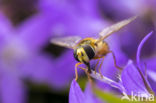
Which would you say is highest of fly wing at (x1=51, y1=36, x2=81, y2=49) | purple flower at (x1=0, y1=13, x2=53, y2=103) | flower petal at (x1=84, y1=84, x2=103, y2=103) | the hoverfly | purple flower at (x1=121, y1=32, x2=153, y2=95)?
purple flower at (x1=0, y1=13, x2=53, y2=103)

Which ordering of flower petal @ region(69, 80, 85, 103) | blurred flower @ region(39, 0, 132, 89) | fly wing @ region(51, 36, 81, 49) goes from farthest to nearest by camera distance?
1. blurred flower @ region(39, 0, 132, 89)
2. fly wing @ region(51, 36, 81, 49)
3. flower petal @ region(69, 80, 85, 103)

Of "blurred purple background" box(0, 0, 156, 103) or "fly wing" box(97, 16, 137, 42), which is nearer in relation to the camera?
"fly wing" box(97, 16, 137, 42)

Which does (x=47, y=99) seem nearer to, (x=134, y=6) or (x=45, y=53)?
(x=45, y=53)

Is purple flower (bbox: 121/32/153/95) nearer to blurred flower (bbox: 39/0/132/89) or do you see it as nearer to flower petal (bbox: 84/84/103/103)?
flower petal (bbox: 84/84/103/103)

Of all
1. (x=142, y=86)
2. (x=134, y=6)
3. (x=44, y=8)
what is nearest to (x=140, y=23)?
(x=134, y=6)

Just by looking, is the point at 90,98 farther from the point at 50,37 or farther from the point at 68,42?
the point at 50,37

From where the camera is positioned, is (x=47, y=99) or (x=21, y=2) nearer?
(x=47, y=99)

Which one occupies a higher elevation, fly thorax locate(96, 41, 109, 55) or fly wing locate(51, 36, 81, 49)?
fly wing locate(51, 36, 81, 49)

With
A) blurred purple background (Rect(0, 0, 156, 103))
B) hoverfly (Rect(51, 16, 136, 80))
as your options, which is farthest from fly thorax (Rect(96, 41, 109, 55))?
blurred purple background (Rect(0, 0, 156, 103))

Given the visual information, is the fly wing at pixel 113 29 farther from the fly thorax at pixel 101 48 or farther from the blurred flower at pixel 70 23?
the blurred flower at pixel 70 23
